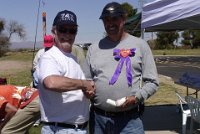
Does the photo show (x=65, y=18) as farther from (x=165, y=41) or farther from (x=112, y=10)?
(x=165, y=41)

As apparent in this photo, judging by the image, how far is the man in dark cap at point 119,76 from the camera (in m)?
3.26

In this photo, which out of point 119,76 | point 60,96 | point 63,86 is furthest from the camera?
point 119,76

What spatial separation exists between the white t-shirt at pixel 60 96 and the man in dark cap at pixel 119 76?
40 centimetres

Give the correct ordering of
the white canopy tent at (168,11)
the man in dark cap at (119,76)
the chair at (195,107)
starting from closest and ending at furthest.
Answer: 1. the man in dark cap at (119,76)
2. the chair at (195,107)
3. the white canopy tent at (168,11)

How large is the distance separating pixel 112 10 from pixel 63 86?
914mm

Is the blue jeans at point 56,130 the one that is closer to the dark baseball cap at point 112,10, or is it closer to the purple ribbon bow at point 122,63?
the purple ribbon bow at point 122,63

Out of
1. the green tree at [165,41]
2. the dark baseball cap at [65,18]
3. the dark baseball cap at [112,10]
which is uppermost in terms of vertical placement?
the dark baseball cap at [112,10]

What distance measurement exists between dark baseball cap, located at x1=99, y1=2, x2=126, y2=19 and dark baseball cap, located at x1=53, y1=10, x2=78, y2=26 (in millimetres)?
443

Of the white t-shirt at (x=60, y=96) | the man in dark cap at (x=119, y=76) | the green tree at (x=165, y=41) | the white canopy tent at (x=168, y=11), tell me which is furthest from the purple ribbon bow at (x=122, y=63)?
the green tree at (x=165, y=41)

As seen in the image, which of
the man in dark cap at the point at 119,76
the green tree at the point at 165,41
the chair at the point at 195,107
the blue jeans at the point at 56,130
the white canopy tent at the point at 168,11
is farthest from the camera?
the green tree at the point at 165,41

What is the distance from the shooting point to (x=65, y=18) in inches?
115

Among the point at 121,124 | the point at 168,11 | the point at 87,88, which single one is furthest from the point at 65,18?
the point at 168,11

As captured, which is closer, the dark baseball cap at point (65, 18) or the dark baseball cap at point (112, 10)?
the dark baseball cap at point (65, 18)

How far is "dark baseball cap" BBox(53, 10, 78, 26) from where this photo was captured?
2902 millimetres
